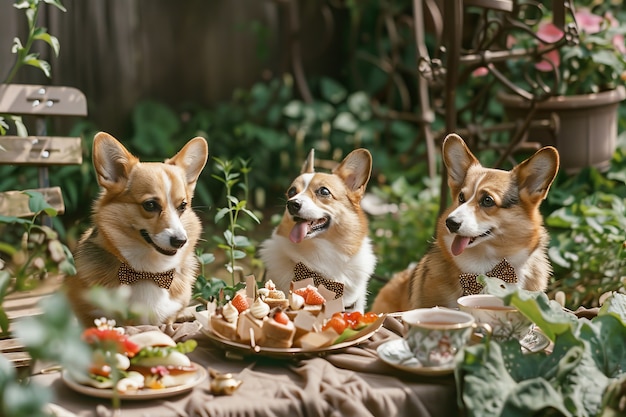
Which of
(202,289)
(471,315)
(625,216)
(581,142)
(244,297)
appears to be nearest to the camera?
(471,315)

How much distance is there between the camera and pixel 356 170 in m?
3.43

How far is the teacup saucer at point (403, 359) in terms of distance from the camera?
7.42ft

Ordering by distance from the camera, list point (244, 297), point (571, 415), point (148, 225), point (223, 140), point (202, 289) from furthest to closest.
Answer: point (223, 140)
point (202, 289)
point (148, 225)
point (244, 297)
point (571, 415)

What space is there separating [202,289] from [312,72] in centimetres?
430

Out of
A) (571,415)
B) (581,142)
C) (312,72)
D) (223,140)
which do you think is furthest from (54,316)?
(312,72)

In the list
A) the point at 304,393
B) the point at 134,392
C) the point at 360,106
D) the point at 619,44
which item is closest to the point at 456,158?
the point at 304,393

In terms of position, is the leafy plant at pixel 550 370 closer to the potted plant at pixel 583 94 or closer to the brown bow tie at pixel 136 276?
the brown bow tie at pixel 136 276

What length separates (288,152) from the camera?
6.85 metres

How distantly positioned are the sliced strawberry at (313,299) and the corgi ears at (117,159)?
73 cm

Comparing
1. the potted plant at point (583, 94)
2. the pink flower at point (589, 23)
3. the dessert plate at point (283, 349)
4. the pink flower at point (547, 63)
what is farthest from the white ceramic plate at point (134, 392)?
the pink flower at point (589, 23)

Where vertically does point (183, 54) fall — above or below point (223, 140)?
above

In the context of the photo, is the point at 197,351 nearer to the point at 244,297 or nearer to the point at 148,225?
the point at 244,297

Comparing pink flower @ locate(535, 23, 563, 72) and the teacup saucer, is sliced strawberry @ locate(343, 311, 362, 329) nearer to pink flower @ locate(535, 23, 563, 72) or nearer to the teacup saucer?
the teacup saucer

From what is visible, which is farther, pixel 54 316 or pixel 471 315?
pixel 471 315
